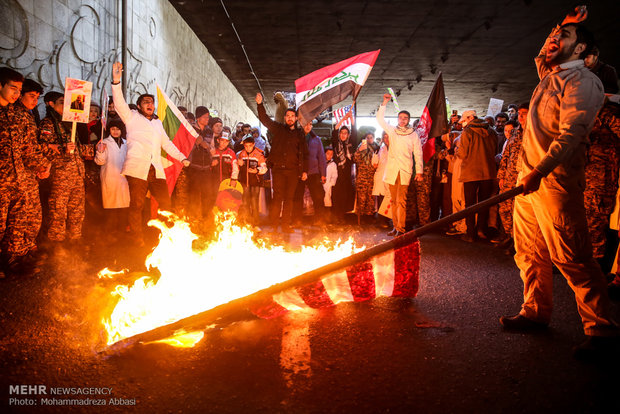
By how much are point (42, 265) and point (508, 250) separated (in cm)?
709

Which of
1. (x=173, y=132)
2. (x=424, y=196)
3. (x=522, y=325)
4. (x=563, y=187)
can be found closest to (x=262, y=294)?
(x=522, y=325)

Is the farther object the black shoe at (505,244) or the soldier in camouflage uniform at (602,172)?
the black shoe at (505,244)

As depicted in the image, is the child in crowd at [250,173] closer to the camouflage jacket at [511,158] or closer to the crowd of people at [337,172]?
the crowd of people at [337,172]

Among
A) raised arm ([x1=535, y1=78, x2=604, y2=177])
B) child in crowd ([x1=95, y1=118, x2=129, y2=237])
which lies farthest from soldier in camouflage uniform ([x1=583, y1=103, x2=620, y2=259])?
child in crowd ([x1=95, y1=118, x2=129, y2=237])

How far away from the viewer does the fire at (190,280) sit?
2.78 metres

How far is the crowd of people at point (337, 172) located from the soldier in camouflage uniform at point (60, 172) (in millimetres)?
16

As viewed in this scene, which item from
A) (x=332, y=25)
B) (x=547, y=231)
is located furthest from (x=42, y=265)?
(x=332, y=25)

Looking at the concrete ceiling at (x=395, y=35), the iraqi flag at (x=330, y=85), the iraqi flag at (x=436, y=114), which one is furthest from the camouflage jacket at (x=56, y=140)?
the concrete ceiling at (x=395, y=35)

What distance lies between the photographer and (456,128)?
10.4 meters

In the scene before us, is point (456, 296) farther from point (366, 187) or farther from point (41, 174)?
point (366, 187)

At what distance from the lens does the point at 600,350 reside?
8.29 feet

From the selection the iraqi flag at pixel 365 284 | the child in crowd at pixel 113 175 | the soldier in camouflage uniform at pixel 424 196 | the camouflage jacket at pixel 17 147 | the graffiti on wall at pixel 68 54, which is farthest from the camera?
the soldier in camouflage uniform at pixel 424 196

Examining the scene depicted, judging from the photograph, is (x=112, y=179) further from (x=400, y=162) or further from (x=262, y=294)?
(x=400, y=162)

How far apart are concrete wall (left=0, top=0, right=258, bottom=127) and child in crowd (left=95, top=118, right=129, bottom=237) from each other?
3.88 feet
